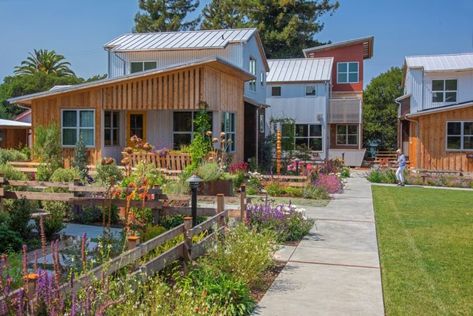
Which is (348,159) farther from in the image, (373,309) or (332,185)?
(373,309)

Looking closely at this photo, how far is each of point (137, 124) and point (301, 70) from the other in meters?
16.3

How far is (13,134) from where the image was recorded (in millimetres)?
36406

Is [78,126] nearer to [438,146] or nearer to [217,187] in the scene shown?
[217,187]

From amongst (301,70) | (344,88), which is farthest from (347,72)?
(301,70)

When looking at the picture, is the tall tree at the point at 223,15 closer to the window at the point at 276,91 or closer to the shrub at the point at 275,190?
the window at the point at 276,91

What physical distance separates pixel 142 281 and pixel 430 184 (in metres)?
19.6

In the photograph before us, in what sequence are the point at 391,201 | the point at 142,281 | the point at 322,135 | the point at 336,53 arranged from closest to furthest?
the point at 142,281 < the point at 391,201 < the point at 322,135 < the point at 336,53

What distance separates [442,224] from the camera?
1101cm

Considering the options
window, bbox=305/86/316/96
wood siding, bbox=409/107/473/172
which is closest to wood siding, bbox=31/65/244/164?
wood siding, bbox=409/107/473/172

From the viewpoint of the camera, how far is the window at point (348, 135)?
36125 millimetres

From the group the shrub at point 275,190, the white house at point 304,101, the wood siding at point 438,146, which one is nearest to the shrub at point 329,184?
the shrub at point 275,190

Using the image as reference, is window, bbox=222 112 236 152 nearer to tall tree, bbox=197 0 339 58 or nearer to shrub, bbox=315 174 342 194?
shrub, bbox=315 174 342 194

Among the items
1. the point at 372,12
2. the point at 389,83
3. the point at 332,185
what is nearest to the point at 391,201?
the point at 332,185

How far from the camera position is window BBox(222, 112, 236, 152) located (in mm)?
19578
